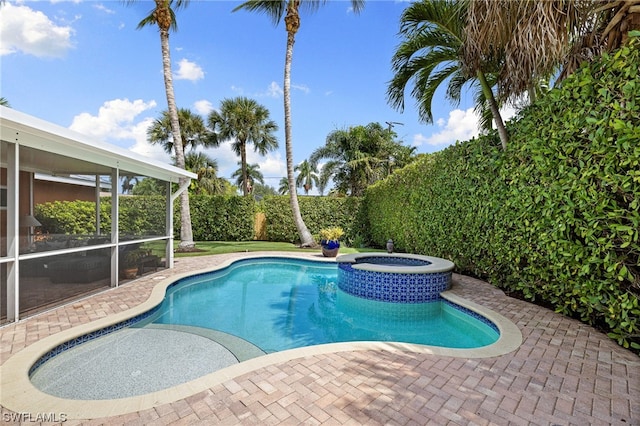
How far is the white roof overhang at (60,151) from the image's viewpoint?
4.50m

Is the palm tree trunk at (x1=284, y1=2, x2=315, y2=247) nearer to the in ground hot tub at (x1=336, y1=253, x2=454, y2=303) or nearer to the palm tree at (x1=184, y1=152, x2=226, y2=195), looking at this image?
the in ground hot tub at (x1=336, y1=253, x2=454, y2=303)

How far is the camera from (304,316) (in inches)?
269

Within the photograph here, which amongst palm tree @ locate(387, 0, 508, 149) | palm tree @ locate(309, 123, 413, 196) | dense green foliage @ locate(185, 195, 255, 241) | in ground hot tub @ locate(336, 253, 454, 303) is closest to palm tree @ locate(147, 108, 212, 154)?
dense green foliage @ locate(185, 195, 255, 241)

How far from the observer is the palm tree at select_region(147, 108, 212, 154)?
22297mm

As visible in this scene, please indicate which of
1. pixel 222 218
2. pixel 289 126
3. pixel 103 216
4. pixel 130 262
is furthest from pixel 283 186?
pixel 103 216

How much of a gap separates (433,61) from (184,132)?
20085 millimetres

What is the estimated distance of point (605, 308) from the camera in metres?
4.50

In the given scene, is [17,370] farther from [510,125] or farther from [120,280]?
[510,125]

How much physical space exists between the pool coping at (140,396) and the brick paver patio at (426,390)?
11cm

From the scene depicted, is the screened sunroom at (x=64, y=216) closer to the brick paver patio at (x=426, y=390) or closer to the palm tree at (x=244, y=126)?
the brick paver patio at (x=426, y=390)

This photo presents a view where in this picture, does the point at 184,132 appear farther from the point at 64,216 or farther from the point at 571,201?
the point at 571,201

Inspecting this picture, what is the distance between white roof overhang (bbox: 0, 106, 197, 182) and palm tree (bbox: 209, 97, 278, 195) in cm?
1493

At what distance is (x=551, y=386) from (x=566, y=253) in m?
2.53

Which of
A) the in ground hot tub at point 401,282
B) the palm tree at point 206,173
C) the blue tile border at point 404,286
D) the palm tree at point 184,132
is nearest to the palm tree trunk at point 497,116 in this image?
the in ground hot tub at point 401,282
